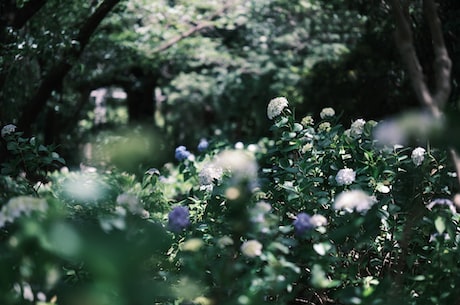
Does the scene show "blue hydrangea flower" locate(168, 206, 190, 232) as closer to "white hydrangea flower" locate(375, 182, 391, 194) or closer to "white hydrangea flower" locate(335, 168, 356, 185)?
"white hydrangea flower" locate(335, 168, 356, 185)

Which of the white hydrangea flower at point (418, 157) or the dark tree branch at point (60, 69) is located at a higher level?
the white hydrangea flower at point (418, 157)

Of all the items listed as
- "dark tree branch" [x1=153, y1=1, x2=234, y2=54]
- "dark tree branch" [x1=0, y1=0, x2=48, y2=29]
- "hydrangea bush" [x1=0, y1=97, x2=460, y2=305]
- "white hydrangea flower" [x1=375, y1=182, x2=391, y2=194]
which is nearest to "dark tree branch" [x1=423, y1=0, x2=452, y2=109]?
"hydrangea bush" [x1=0, y1=97, x2=460, y2=305]

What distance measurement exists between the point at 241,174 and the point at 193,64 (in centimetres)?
795

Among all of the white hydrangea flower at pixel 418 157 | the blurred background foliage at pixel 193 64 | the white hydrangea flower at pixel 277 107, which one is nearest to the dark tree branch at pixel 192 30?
the blurred background foliage at pixel 193 64

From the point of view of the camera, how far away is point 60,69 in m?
4.74

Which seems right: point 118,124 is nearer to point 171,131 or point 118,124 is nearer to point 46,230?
point 171,131

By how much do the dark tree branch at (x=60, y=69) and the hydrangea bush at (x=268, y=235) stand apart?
1.46 m

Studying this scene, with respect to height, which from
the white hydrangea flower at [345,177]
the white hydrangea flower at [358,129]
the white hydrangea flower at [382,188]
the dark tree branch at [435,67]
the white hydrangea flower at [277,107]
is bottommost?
the white hydrangea flower at [382,188]

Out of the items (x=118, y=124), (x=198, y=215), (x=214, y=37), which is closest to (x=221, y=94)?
(x=214, y=37)

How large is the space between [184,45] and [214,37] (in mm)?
1870

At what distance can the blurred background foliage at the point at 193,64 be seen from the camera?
4801 mm

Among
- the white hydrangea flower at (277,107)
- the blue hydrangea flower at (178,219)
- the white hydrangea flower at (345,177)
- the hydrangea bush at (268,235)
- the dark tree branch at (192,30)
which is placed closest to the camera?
the hydrangea bush at (268,235)

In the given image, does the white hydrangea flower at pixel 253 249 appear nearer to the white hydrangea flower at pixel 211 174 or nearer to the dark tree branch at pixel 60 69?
the white hydrangea flower at pixel 211 174

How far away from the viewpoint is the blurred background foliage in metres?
4.80
